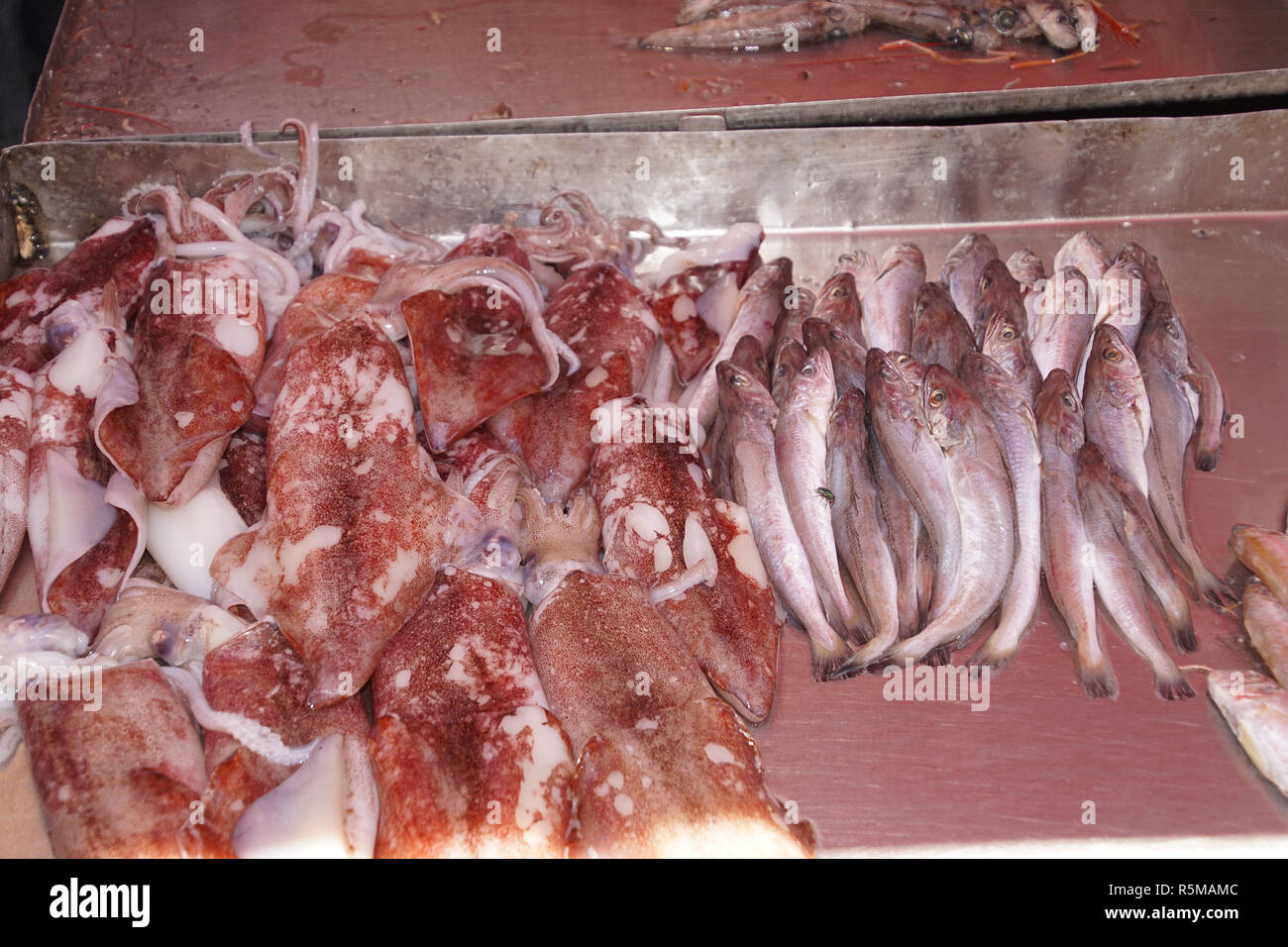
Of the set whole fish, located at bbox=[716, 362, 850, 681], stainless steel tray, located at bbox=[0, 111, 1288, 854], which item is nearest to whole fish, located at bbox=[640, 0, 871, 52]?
stainless steel tray, located at bbox=[0, 111, 1288, 854]

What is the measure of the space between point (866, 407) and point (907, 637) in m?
0.78

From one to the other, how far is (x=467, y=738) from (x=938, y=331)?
212 cm

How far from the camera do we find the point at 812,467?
9.79ft

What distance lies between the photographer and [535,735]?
2.34m

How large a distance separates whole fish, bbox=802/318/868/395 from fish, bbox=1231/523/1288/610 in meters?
1.25

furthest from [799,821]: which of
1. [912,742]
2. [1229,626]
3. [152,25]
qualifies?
[152,25]

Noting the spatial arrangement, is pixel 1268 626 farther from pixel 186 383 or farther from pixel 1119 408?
pixel 186 383

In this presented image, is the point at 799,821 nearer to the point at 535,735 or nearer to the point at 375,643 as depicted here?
the point at 535,735

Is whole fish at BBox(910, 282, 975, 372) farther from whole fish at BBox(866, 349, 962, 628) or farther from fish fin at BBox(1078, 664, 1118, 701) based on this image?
fish fin at BBox(1078, 664, 1118, 701)

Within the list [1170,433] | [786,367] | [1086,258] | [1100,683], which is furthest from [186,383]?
[1086,258]

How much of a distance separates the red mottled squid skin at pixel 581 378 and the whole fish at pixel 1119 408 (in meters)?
1.52

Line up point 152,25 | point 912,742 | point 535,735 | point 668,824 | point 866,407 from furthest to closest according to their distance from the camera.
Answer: point 152,25, point 866,407, point 912,742, point 535,735, point 668,824

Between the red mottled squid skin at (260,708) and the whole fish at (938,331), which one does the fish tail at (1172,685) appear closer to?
the whole fish at (938,331)

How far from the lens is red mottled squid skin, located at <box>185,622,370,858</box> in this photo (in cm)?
229
